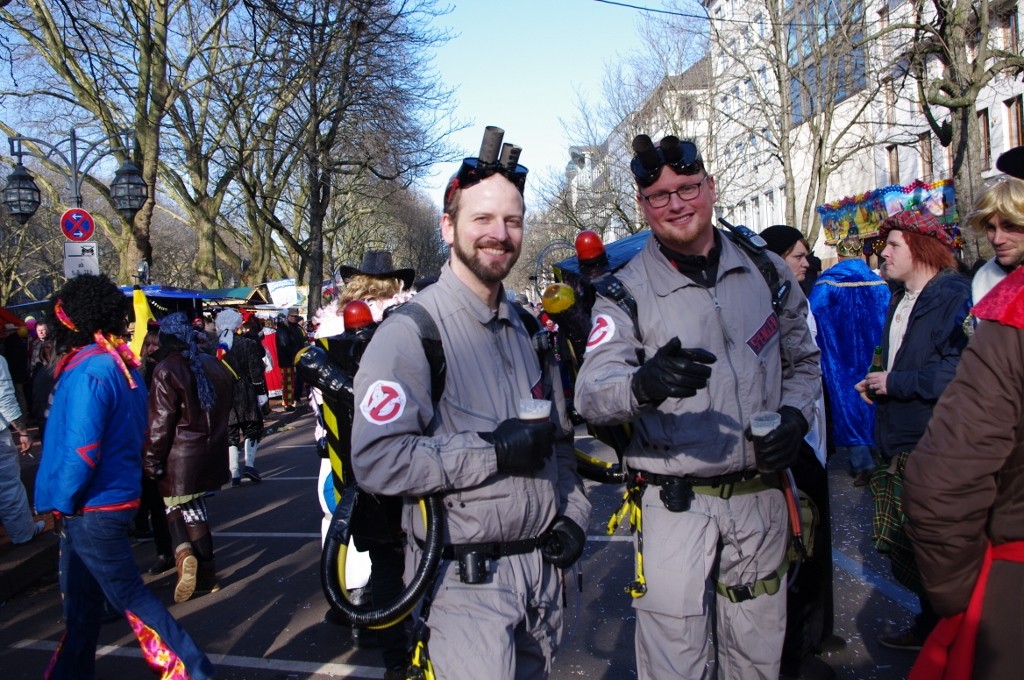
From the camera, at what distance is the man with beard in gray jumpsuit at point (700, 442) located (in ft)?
8.21

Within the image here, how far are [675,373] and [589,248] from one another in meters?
1.52

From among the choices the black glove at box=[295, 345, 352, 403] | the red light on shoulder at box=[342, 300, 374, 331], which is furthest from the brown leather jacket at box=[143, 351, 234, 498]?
the black glove at box=[295, 345, 352, 403]

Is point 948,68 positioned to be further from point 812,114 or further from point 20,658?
point 20,658

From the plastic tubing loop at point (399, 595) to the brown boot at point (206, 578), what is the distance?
3.59 metres

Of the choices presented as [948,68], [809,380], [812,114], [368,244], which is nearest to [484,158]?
[809,380]

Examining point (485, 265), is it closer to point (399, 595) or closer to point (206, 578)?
point (399, 595)

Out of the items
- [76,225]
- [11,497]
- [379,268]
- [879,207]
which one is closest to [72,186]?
[76,225]

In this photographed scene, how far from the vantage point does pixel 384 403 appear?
2.13 m

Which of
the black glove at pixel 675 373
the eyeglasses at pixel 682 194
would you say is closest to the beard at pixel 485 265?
the black glove at pixel 675 373

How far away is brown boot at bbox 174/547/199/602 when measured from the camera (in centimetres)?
553

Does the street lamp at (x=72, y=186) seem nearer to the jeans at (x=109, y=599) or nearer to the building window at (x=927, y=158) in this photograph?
the jeans at (x=109, y=599)

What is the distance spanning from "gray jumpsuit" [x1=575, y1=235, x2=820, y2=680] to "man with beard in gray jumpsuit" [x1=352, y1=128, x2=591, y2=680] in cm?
27

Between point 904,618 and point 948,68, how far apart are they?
9681mm

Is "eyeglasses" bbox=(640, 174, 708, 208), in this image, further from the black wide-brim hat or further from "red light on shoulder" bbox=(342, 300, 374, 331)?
the black wide-brim hat
